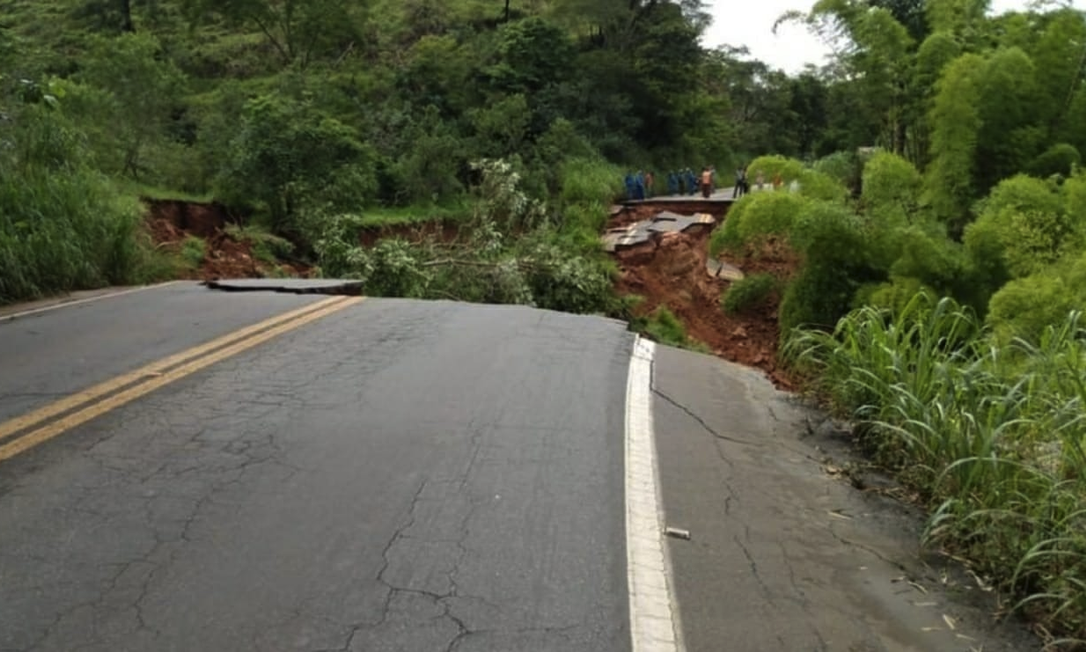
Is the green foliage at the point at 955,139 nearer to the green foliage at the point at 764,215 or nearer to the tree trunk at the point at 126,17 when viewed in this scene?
the green foliage at the point at 764,215

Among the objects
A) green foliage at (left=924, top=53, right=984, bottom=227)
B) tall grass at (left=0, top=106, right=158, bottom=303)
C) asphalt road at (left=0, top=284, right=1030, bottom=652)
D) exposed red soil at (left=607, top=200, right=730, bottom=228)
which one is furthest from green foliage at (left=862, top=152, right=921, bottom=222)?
exposed red soil at (left=607, top=200, right=730, bottom=228)

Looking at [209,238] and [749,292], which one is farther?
[749,292]

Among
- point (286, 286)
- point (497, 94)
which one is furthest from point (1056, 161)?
point (497, 94)

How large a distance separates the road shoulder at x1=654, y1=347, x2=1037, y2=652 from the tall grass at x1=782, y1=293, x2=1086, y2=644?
0.24m

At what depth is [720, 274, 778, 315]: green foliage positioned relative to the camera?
21344 millimetres

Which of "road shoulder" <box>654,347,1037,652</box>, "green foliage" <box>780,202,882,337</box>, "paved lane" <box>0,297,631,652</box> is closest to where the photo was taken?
"paved lane" <box>0,297,631,652</box>

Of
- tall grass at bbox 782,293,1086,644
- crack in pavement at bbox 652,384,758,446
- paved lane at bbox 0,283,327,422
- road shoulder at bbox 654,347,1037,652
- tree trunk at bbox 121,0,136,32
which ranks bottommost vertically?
road shoulder at bbox 654,347,1037,652

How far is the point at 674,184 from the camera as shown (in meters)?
40.4

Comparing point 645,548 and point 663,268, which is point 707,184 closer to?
point 663,268

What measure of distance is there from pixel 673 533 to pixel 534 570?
0.91 m

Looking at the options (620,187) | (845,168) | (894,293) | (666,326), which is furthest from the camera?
(620,187)

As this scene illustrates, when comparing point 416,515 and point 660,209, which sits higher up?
point 660,209

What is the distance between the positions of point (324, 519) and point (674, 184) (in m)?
37.2

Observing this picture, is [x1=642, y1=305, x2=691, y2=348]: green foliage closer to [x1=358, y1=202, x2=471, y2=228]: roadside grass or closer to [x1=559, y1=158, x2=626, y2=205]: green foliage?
[x1=358, y1=202, x2=471, y2=228]: roadside grass
